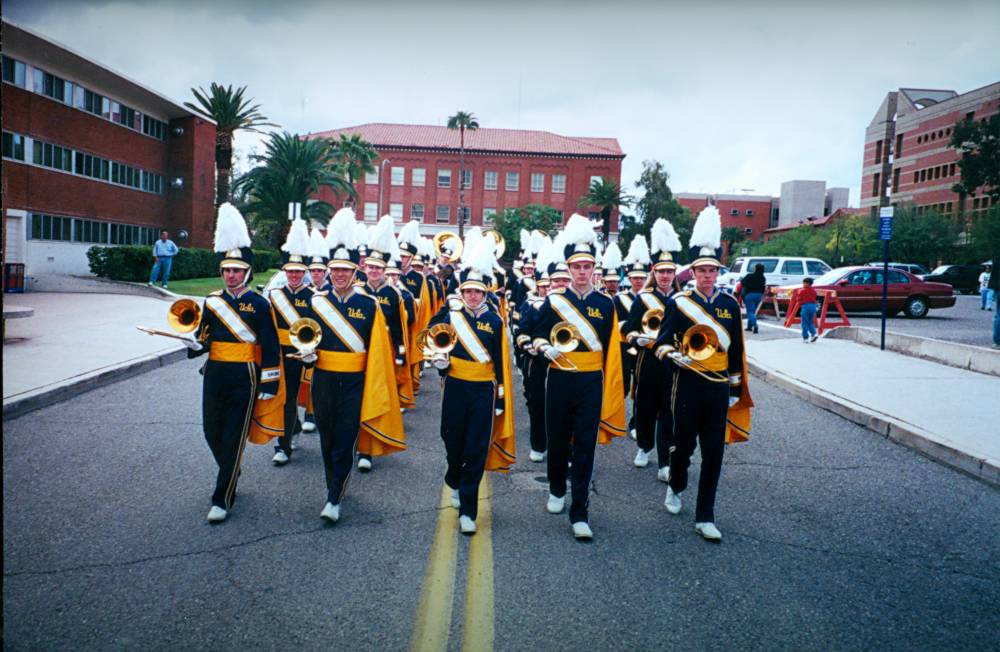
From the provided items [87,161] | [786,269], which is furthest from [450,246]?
[87,161]

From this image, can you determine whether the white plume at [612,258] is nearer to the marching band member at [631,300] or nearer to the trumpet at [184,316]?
the marching band member at [631,300]

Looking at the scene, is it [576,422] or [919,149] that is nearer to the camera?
[576,422]

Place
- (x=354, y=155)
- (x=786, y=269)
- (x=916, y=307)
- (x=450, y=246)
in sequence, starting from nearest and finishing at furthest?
(x=450, y=246)
(x=916, y=307)
(x=786, y=269)
(x=354, y=155)

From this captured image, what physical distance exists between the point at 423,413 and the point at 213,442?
166 inches

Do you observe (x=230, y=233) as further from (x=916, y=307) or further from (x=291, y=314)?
(x=916, y=307)

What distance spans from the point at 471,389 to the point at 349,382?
1026mm

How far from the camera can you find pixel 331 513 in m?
5.47

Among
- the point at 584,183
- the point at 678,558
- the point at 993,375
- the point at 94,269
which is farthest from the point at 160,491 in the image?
the point at 584,183

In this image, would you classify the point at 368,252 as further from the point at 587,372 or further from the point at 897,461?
the point at 897,461

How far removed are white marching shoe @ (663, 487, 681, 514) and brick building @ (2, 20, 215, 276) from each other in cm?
2594

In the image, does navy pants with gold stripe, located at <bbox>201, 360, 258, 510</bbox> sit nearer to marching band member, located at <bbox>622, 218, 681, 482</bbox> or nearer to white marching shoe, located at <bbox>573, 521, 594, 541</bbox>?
white marching shoe, located at <bbox>573, 521, 594, 541</bbox>

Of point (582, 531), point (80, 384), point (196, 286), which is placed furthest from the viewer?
point (196, 286)

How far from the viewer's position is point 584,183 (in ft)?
244

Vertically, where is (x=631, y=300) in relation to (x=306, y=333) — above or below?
above
